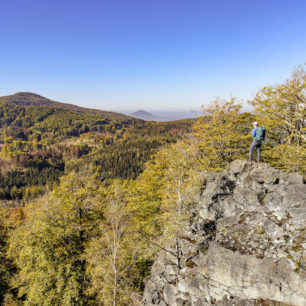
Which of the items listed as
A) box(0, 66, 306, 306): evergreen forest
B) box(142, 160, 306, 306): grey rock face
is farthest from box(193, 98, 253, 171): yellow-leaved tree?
box(142, 160, 306, 306): grey rock face

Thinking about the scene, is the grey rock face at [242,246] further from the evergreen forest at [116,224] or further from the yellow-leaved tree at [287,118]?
the yellow-leaved tree at [287,118]

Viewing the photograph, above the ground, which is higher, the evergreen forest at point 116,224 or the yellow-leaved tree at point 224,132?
the yellow-leaved tree at point 224,132

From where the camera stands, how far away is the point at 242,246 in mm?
10961

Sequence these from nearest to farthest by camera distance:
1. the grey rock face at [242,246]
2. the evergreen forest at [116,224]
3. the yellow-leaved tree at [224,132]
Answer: the grey rock face at [242,246] < the evergreen forest at [116,224] < the yellow-leaved tree at [224,132]

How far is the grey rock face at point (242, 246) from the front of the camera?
919 centimetres

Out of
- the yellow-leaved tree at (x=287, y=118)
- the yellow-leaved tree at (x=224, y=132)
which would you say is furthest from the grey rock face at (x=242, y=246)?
the yellow-leaved tree at (x=224, y=132)

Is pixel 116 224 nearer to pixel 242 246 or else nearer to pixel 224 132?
pixel 242 246

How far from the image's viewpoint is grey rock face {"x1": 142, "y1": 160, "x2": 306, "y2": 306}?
919cm

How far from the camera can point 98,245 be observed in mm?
18656

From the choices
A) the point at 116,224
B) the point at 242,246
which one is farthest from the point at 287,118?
the point at 116,224

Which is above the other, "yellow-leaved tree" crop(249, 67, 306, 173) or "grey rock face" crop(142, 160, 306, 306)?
"yellow-leaved tree" crop(249, 67, 306, 173)

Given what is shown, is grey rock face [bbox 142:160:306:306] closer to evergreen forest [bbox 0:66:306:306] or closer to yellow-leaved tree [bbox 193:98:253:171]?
evergreen forest [bbox 0:66:306:306]

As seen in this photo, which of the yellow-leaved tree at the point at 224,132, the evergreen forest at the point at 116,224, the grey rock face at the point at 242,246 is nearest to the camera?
the grey rock face at the point at 242,246

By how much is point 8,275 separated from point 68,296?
13.4 metres
